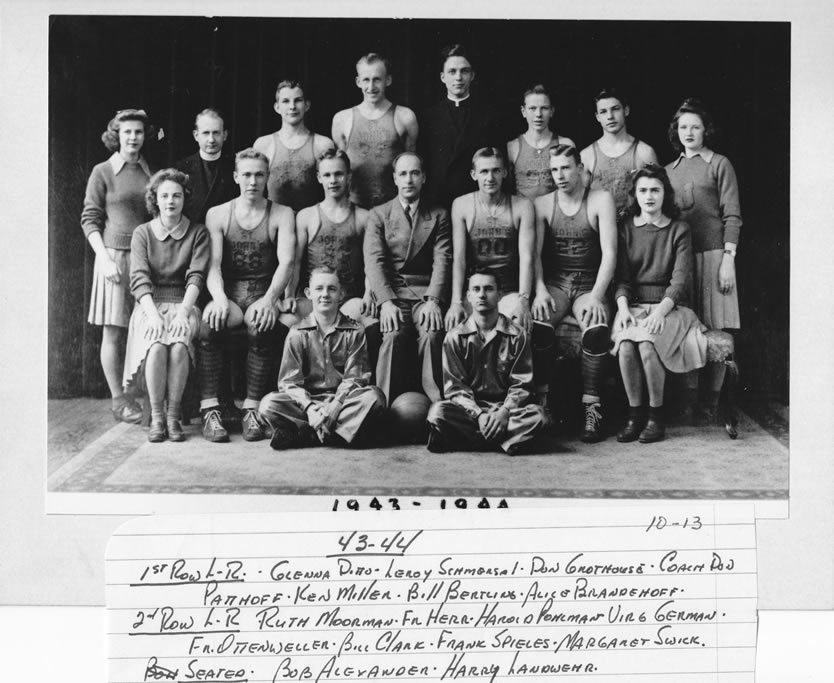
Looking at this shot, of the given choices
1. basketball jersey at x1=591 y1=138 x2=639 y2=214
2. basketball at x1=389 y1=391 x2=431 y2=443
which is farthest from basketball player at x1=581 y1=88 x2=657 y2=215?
basketball at x1=389 y1=391 x2=431 y2=443

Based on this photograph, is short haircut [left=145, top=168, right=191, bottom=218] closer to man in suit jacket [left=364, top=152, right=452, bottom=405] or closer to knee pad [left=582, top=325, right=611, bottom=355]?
man in suit jacket [left=364, top=152, right=452, bottom=405]

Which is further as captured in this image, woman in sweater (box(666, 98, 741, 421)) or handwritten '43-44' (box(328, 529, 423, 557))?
woman in sweater (box(666, 98, 741, 421))

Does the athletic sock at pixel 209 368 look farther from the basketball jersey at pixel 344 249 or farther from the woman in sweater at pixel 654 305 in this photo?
the woman in sweater at pixel 654 305

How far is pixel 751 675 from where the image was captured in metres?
1.33

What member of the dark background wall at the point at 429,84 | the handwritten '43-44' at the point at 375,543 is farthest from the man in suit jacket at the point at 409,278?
the handwritten '43-44' at the point at 375,543

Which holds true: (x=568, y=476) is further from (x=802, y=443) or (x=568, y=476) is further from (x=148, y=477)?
(x=148, y=477)

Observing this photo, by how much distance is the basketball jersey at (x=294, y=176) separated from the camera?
2.04m

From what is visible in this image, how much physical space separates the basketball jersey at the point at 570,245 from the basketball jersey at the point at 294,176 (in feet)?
1.77

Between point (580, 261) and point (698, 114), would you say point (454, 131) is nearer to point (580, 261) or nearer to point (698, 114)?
point (580, 261)

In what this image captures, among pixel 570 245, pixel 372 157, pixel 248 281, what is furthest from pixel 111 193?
pixel 570 245

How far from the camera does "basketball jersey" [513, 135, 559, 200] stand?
202 cm

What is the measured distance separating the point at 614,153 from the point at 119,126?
113cm

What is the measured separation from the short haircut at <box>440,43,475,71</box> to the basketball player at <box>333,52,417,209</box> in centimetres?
12

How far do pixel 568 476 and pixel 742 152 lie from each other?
0.83 metres
